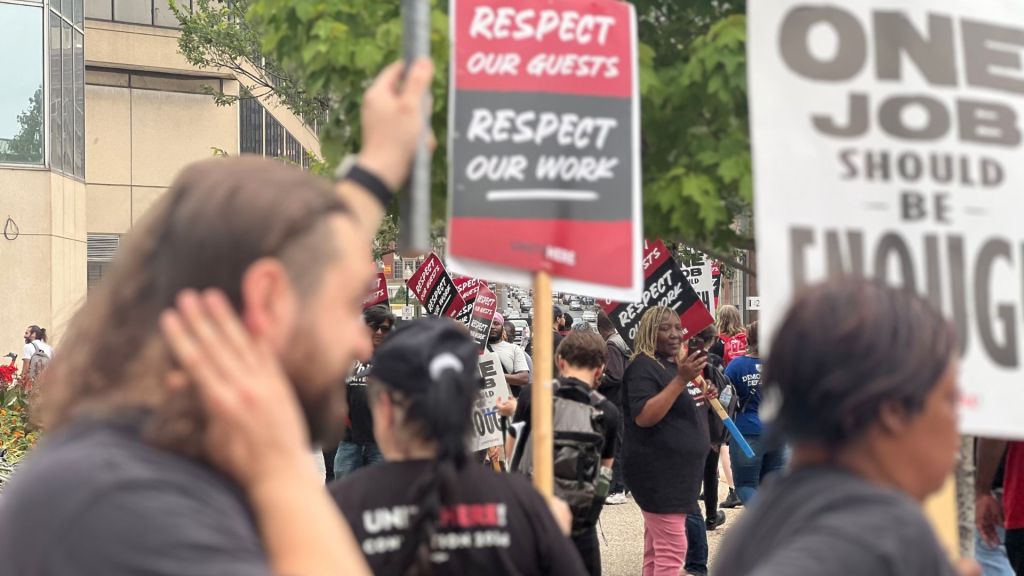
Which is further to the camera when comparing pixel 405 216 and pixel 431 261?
pixel 431 261

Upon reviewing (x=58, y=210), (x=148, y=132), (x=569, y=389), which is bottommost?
(x=569, y=389)

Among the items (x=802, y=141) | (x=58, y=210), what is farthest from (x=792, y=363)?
(x=58, y=210)

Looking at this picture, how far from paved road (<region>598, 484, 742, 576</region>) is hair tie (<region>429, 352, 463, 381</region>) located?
700 cm

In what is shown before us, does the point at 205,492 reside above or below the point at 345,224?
below

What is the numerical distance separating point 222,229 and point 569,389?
517cm

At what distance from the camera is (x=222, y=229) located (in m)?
1.60

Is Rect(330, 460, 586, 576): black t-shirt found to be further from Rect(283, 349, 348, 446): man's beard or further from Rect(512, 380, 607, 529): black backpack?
Rect(512, 380, 607, 529): black backpack

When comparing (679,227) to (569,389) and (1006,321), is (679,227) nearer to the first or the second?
(569,389)

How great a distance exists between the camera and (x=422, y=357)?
3656 mm

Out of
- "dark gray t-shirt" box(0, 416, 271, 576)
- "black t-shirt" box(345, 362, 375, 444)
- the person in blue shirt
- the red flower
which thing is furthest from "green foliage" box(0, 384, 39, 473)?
"dark gray t-shirt" box(0, 416, 271, 576)

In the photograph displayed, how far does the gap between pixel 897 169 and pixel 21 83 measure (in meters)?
29.7

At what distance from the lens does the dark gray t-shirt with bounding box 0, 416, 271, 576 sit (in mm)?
1429

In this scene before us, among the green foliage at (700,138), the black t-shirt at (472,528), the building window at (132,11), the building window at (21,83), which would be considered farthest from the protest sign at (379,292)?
the building window at (132,11)

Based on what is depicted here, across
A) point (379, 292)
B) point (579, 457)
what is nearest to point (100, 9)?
point (379, 292)
